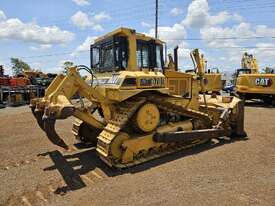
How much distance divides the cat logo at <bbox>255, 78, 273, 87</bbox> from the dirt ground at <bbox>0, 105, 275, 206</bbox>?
9.15 metres

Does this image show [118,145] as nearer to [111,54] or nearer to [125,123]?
[125,123]

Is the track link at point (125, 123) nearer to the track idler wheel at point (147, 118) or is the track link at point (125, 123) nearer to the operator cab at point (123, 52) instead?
the track idler wheel at point (147, 118)

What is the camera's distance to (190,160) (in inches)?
249

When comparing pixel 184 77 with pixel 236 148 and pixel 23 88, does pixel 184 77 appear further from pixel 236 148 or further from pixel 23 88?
pixel 23 88

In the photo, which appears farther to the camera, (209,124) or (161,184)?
(209,124)

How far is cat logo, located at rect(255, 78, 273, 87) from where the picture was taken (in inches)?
636

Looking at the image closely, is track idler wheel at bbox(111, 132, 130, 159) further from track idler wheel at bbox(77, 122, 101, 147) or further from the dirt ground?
track idler wheel at bbox(77, 122, 101, 147)

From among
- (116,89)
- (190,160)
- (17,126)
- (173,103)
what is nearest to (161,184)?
(190,160)

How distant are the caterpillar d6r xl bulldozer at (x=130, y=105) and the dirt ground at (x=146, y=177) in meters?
0.39

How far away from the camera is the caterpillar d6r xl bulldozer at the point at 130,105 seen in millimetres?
5949

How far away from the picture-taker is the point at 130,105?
6465 millimetres

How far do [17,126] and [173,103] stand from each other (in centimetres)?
678

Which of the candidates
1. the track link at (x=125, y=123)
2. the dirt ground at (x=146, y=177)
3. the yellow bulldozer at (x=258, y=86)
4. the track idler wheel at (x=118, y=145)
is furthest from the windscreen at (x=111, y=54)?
the yellow bulldozer at (x=258, y=86)

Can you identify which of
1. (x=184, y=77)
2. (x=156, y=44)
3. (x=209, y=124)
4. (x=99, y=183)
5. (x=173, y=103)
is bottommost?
(x=99, y=183)
